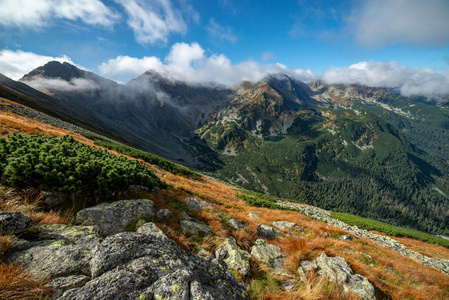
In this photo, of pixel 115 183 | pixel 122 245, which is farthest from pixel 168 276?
pixel 115 183

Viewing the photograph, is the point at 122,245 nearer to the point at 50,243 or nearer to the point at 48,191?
the point at 50,243

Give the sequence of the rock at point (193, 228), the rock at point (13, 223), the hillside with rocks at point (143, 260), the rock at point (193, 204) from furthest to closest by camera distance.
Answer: the rock at point (193, 204) < the rock at point (193, 228) < the rock at point (13, 223) < the hillside with rocks at point (143, 260)

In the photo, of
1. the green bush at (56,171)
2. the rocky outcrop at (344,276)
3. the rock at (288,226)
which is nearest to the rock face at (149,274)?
the rocky outcrop at (344,276)

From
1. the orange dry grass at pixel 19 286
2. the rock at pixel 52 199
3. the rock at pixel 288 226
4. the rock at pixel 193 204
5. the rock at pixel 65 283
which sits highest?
the orange dry grass at pixel 19 286

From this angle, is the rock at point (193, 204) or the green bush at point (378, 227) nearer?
the rock at point (193, 204)

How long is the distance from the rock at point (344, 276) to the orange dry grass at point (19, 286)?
883 centimetres

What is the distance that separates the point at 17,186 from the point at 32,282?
682cm

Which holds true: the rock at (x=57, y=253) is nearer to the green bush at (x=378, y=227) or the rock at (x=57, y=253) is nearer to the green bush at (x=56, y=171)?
the green bush at (x=56, y=171)

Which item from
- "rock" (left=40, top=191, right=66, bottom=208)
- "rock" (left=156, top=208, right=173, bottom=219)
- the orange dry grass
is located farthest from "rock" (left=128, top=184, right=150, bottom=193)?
the orange dry grass

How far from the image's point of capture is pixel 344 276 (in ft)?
23.7

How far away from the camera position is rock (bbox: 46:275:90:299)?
3.30 meters

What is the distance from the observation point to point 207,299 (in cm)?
382

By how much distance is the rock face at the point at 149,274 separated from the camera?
3490 millimetres

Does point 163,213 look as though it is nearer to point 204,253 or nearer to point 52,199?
point 204,253
